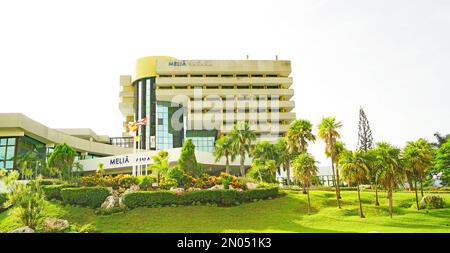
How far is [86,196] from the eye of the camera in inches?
1649

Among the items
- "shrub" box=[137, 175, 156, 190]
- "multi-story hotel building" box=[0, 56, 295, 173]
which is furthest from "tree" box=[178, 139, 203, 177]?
"multi-story hotel building" box=[0, 56, 295, 173]

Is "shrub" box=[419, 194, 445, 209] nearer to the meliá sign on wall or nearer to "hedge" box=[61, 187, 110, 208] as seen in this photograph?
"hedge" box=[61, 187, 110, 208]

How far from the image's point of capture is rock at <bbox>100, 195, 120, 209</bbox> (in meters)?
41.1

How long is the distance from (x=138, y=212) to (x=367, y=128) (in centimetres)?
7097

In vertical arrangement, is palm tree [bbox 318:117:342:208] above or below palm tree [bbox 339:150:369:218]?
above

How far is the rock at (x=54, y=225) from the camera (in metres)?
35.6

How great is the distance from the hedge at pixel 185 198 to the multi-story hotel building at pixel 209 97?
46636mm

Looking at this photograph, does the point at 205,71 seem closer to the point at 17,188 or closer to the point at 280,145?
the point at 280,145

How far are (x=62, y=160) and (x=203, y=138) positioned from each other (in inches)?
1516

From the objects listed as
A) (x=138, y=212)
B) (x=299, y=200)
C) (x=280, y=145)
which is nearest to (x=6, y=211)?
(x=138, y=212)

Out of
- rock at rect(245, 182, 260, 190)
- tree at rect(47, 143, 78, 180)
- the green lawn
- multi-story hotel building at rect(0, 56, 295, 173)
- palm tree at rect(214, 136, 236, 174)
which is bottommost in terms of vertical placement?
the green lawn

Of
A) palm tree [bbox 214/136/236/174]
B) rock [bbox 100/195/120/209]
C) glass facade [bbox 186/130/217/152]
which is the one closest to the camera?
rock [bbox 100/195/120/209]

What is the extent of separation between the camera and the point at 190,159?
49.5 metres

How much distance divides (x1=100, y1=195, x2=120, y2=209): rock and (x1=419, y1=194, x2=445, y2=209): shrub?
3140 cm
